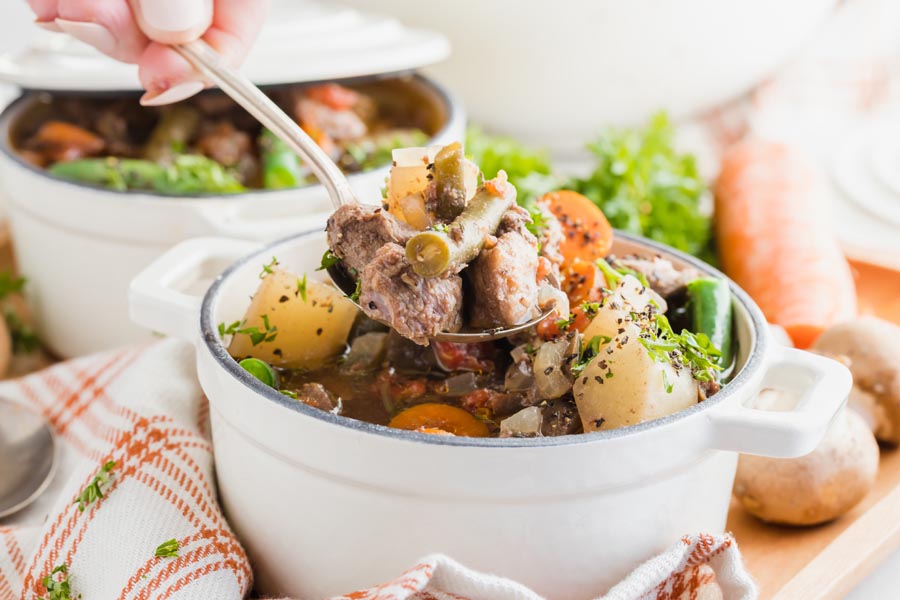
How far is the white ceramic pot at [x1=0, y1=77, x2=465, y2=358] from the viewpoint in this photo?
2.10 m

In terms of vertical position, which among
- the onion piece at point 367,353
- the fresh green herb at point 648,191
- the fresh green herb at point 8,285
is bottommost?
the fresh green herb at point 8,285

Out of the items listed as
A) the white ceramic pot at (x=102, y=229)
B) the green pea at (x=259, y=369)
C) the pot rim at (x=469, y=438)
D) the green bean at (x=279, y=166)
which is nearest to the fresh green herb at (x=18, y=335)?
the white ceramic pot at (x=102, y=229)

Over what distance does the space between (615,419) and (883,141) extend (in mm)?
2615

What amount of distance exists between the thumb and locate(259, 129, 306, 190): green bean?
0.65 m

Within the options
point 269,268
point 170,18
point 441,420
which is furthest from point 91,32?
point 441,420

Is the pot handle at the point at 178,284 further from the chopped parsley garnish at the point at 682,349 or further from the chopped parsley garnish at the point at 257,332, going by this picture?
the chopped parsley garnish at the point at 682,349

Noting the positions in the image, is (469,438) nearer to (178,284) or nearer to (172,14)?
(178,284)

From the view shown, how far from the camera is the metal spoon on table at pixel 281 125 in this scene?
1588 mm

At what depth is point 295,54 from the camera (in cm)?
252

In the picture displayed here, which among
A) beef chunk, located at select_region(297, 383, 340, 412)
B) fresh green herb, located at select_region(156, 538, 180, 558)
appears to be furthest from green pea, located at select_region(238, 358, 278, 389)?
fresh green herb, located at select_region(156, 538, 180, 558)

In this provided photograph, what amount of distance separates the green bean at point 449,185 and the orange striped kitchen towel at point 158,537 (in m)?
0.51

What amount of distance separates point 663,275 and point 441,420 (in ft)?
1.60

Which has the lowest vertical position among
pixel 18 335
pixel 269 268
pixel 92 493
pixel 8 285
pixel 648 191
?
pixel 18 335

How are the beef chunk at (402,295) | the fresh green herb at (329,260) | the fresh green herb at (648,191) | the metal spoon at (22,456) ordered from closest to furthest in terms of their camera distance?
the beef chunk at (402,295) < the fresh green herb at (329,260) < the metal spoon at (22,456) < the fresh green herb at (648,191)
